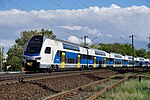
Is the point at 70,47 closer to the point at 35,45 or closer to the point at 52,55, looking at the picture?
the point at 52,55

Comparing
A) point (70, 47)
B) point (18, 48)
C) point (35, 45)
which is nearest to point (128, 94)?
point (35, 45)

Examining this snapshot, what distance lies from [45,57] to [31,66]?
1.79m

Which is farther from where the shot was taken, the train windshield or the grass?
the train windshield

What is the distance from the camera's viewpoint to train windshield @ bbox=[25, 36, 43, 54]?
30.3 metres

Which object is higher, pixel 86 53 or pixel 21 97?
pixel 86 53

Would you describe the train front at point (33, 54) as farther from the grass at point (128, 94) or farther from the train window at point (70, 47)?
the grass at point (128, 94)

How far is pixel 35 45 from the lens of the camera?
101ft

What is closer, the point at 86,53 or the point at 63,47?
the point at 63,47

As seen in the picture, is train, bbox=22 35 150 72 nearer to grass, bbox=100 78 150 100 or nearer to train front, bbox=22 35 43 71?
train front, bbox=22 35 43 71

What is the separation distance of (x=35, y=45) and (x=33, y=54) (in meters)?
1.23

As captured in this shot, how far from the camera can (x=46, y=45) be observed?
30969 millimetres

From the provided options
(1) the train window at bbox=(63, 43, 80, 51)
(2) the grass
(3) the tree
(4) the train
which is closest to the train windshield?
(4) the train

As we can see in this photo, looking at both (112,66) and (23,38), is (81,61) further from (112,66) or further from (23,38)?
(23,38)

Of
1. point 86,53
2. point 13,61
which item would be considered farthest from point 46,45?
point 13,61
